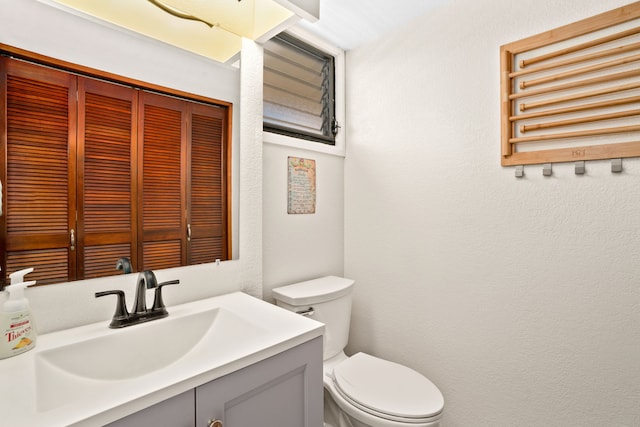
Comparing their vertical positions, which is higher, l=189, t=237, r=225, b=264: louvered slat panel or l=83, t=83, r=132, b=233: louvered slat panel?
l=83, t=83, r=132, b=233: louvered slat panel

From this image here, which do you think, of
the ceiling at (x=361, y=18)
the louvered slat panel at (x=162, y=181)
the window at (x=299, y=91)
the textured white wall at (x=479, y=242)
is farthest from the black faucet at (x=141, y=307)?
the ceiling at (x=361, y=18)

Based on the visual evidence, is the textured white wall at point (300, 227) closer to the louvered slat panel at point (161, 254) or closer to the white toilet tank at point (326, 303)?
the white toilet tank at point (326, 303)

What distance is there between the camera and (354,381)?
1271mm

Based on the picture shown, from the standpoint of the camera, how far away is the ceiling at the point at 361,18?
4.77 feet

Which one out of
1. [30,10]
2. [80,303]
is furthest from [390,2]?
[80,303]

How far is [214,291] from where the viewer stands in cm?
122

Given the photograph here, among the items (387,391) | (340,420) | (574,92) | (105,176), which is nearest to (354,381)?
(387,391)

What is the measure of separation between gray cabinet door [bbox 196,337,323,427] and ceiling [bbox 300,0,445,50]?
1543mm

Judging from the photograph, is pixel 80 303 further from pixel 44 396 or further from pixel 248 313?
pixel 248 313

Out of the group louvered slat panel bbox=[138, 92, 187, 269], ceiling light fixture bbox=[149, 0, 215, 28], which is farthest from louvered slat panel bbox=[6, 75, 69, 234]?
ceiling light fixture bbox=[149, 0, 215, 28]

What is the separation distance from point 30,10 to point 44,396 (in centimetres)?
101

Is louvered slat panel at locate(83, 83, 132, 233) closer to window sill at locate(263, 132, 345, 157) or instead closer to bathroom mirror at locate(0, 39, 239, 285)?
bathroom mirror at locate(0, 39, 239, 285)

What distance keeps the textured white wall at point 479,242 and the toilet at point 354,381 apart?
287 millimetres

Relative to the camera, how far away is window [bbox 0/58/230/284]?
2.64 feet
